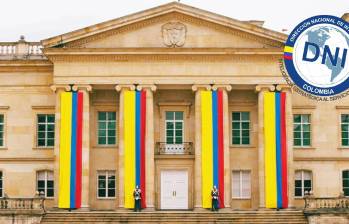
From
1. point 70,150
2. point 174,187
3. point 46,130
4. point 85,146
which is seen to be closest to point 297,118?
point 174,187

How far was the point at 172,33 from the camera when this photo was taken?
46.7m

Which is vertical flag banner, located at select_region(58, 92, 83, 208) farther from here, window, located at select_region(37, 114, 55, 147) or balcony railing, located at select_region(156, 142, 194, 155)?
balcony railing, located at select_region(156, 142, 194, 155)

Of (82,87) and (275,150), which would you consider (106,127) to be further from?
(275,150)

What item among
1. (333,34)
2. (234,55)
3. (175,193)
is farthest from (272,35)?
(333,34)

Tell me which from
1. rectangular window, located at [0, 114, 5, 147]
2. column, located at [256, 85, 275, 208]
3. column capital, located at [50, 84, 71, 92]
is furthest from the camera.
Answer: rectangular window, located at [0, 114, 5, 147]

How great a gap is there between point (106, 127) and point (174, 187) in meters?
5.33

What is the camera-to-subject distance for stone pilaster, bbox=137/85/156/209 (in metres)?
45.6

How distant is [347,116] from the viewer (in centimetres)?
4938

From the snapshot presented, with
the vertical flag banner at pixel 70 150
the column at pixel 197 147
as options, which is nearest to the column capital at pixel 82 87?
the vertical flag banner at pixel 70 150

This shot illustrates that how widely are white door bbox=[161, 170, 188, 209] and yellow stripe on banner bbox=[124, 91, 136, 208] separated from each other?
2.63m

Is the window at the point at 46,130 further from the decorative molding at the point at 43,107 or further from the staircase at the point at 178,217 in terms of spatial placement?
the staircase at the point at 178,217

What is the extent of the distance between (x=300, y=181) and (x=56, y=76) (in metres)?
15.7

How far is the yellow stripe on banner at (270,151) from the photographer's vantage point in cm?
4556

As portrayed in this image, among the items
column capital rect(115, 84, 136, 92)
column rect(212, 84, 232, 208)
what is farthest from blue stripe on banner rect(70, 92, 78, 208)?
column rect(212, 84, 232, 208)
